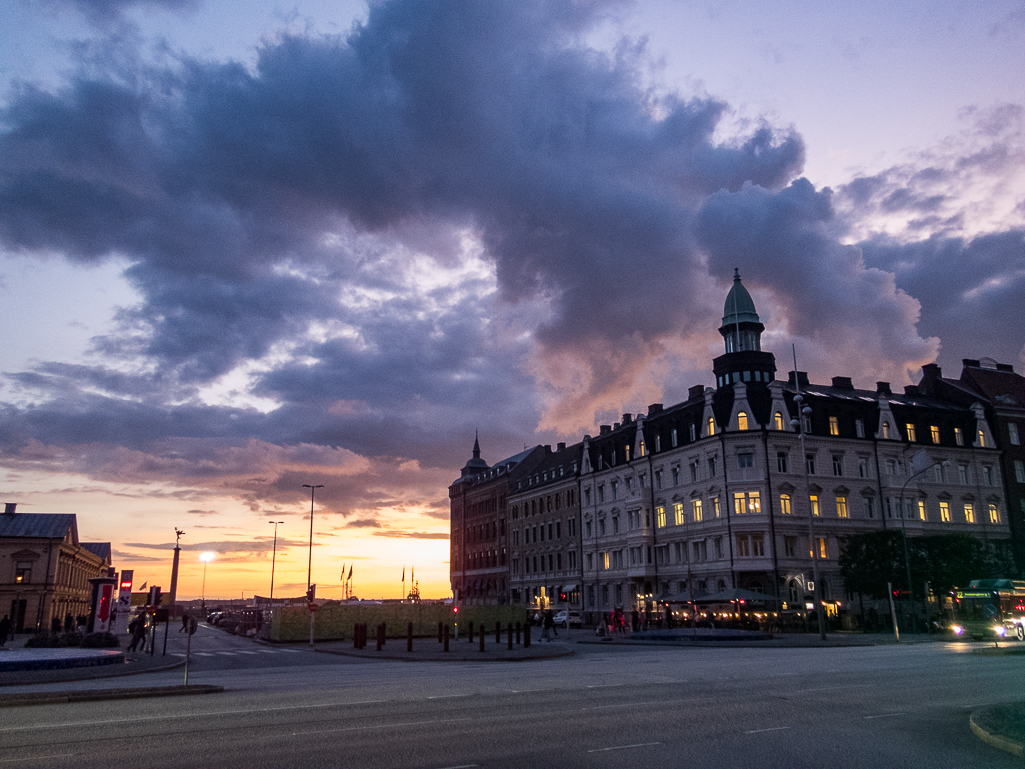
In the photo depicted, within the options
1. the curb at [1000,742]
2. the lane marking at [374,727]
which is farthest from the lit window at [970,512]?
the lane marking at [374,727]

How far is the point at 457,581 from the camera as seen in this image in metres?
116

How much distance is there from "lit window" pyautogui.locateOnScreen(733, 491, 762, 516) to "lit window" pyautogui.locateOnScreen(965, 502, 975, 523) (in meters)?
22.1

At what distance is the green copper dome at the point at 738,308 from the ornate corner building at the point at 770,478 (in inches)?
6.2

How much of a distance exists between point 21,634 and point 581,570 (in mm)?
52850

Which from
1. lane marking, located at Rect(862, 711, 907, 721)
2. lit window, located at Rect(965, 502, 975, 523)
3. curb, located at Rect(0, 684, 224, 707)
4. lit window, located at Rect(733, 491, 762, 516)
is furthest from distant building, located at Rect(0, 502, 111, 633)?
lit window, located at Rect(965, 502, 975, 523)

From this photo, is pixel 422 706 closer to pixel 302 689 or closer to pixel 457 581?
pixel 302 689

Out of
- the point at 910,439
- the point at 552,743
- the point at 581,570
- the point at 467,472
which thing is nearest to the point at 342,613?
the point at 581,570

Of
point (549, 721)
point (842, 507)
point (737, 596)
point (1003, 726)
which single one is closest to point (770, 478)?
point (842, 507)

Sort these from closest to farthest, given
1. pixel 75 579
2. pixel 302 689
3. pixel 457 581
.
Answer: pixel 302 689
pixel 75 579
pixel 457 581

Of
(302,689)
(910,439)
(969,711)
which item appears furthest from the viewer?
(910,439)

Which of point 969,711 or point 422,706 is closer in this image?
point 969,711

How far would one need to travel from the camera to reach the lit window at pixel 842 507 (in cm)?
→ 6288

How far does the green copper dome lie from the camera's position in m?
69.4

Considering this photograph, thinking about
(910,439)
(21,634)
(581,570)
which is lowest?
(21,634)
